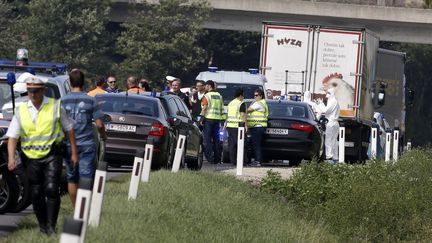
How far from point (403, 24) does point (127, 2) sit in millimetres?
13321

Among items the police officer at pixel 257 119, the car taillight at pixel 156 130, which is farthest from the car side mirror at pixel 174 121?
the police officer at pixel 257 119

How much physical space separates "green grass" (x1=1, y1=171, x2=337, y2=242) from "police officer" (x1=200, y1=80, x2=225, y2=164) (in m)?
7.08

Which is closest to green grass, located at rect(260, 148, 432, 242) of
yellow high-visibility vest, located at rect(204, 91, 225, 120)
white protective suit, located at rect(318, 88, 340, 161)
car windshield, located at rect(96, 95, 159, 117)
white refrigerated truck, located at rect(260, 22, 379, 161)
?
car windshield, located at rect(96, 95, 159, 117)

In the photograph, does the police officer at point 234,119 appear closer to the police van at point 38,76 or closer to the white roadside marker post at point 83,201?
the police van at point 38,76

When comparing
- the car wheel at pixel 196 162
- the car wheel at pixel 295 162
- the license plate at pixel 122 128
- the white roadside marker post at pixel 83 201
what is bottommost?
the car wheel at pixel 295 162

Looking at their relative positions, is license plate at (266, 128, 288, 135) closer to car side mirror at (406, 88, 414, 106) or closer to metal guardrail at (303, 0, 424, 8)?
car side mirror at (406, 88, 414, 106)

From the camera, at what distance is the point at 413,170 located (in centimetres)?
2764

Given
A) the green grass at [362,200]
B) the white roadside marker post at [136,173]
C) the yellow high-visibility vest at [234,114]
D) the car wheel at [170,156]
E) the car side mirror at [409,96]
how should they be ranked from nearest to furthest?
the white roadside marker post at [136,173]
the car wheel at [170,156]
the green grass at [362,200]
the yellow high-visibility vest at [234,114]
the car side mirror at [409,96]

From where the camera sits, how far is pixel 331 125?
29.4 m

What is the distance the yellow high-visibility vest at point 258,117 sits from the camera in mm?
28062

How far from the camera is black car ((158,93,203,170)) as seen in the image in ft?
79.8

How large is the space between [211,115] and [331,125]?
246 cm

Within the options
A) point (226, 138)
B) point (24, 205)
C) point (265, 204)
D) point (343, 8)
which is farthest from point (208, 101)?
point (343, 8)

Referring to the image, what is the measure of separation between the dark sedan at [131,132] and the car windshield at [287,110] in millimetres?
6758
